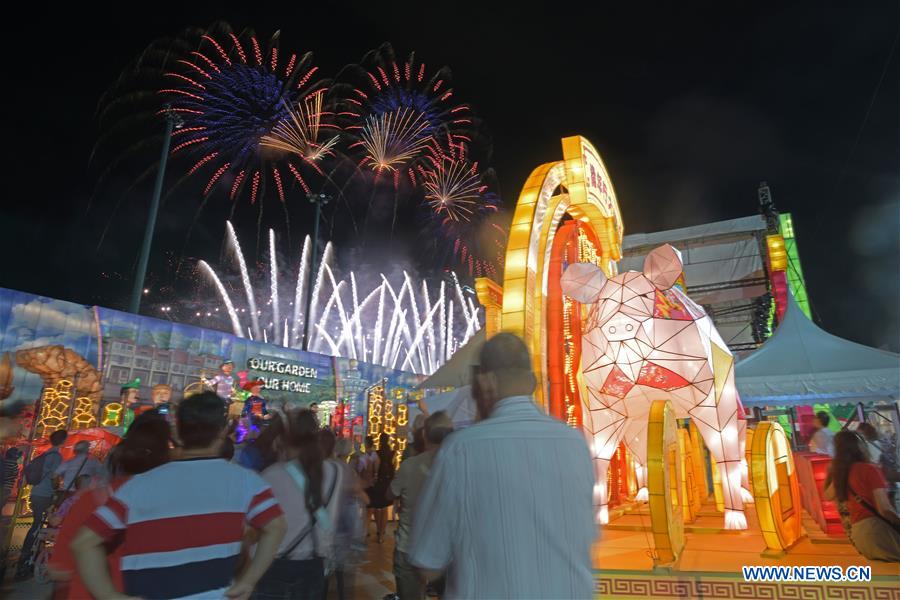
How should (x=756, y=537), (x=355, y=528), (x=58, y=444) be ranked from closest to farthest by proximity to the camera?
1. (x=355, y=528)
2. (x=756, y=537)
3. (x=58, y=444)

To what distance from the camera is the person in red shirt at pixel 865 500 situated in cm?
446

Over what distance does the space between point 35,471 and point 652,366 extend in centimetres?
745

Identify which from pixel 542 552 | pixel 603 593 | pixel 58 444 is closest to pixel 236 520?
pixel 542 552

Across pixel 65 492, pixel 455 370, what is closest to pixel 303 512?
pixel 65 492

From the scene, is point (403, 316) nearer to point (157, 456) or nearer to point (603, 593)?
point (603, 593)

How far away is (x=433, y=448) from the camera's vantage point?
395cm

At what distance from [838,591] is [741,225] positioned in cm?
2171

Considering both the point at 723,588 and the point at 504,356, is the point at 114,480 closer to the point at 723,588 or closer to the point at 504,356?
the point at 504,356

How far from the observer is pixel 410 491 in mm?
3980

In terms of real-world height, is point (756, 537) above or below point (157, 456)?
below

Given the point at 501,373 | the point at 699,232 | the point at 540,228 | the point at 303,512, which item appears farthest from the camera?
the point at 699,232

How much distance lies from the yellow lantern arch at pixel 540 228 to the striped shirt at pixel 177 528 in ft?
14.0

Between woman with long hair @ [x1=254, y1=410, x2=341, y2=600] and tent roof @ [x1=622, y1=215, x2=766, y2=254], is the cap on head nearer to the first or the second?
woman with long hair @ [x1=254, y1=410, x2=341, y2=600]

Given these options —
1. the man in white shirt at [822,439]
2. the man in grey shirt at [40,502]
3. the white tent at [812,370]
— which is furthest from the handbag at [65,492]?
the white tent at [812,370]
